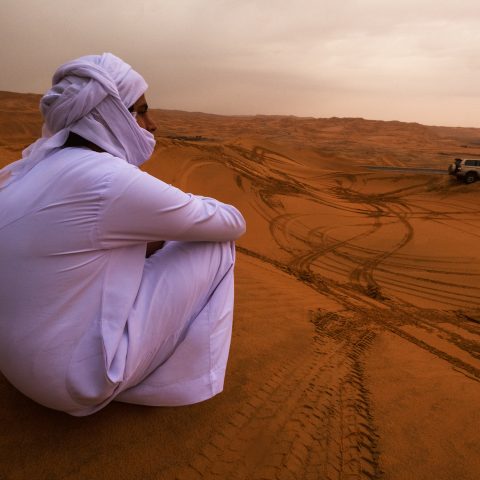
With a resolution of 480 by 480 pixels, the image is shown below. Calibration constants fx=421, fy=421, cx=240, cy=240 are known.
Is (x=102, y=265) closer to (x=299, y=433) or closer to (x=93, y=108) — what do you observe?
(x=93, y=108)

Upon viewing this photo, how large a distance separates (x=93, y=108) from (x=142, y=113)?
32 centimetres

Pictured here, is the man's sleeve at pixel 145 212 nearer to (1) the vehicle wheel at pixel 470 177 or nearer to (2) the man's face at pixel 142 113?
(2) the man's face at pixel 142 113

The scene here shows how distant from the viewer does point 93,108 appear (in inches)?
62.9

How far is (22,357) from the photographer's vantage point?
4.68 ft

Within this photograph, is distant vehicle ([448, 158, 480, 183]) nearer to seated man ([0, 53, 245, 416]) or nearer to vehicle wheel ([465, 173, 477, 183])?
vehicle wheel ([465, 173, 477, 183])

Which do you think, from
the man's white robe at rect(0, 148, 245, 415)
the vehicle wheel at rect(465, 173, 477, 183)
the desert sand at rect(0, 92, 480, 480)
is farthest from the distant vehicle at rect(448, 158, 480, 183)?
the man's white robe at rect(0, 148, 245, 415)

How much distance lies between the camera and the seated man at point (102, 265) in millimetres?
1374

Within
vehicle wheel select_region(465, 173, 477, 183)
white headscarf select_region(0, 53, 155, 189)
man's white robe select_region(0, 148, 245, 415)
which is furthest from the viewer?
vehicle wheel select_region(465, 173, 477, 183)

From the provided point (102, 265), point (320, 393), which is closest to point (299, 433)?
→ point (320, 393)

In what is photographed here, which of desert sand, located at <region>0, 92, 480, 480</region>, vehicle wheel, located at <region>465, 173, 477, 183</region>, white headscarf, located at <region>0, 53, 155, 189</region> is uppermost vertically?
white headscarf, located at <region>0, 53, 155, 189</region>

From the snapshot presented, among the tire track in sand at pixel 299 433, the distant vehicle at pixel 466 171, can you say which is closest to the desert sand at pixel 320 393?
the tire track in sand at pixel 299 433

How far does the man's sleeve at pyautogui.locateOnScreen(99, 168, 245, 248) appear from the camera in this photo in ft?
4.58

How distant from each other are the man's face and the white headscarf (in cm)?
7

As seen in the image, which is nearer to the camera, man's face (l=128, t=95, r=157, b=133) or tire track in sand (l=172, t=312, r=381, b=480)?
tire track in sand (l=172, t=312, r=381, b=480)
